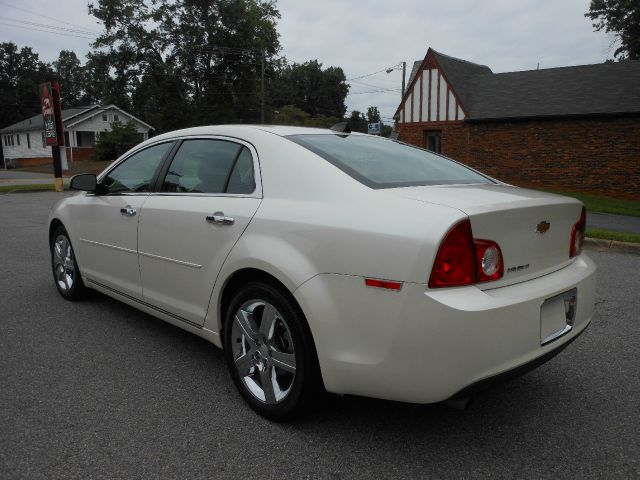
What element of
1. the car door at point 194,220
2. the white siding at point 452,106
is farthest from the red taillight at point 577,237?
the white siding at point 452,106

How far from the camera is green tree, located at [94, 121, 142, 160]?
3909 cm

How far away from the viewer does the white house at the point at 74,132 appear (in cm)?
4838

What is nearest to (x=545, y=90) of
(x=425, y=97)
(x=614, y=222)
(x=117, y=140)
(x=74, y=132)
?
(x=425, y=97)

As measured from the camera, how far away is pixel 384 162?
301 centimetres

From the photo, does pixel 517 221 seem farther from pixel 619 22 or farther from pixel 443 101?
pixel 619 22

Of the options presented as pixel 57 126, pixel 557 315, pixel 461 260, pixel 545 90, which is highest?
pixel 545 90

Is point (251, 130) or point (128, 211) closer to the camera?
point (251, 130)

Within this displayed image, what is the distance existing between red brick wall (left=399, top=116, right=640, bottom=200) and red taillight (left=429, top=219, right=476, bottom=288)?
1885 cm

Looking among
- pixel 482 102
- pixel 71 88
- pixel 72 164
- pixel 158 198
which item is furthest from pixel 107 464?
pixel 71 88

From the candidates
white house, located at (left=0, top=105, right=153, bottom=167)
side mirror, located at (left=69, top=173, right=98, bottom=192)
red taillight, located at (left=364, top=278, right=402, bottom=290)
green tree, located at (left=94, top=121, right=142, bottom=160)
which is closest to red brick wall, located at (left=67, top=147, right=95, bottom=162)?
white house, located at (left=0, top=105, right=153, bottom=167)

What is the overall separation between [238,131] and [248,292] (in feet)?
3.50

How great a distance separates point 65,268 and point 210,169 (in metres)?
2.43

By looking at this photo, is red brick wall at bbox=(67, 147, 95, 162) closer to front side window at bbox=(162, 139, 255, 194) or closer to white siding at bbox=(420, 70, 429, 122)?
white siding at bbox=(420, 70, 429, 122)

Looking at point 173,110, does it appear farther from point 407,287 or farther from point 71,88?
point 71,88
